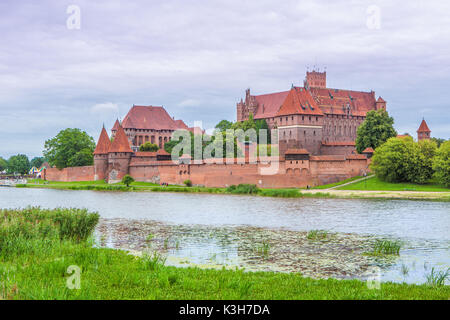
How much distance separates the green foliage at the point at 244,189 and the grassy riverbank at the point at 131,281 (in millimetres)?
28312

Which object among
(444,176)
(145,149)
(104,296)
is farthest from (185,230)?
(145,149)

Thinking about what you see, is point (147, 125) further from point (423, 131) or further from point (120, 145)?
point (423, 131)

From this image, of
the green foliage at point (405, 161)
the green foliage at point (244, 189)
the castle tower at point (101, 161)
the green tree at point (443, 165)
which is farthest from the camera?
the castle tower at point (101, 161)

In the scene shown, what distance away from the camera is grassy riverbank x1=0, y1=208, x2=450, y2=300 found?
737 centimetres

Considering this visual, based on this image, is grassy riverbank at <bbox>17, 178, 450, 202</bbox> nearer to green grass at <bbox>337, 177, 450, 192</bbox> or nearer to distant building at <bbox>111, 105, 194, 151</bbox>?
green grass at <bbox>337, 177, 450, 192</bbox>

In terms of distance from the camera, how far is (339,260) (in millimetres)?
11766

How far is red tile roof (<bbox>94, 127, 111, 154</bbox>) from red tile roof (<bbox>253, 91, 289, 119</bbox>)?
1916 cm

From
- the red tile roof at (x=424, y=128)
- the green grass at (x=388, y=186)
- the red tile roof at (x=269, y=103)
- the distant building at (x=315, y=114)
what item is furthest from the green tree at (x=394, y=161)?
the red tile roof at (x=424, y=128)

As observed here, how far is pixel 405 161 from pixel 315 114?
41.0 feet

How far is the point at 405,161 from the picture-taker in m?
38.2

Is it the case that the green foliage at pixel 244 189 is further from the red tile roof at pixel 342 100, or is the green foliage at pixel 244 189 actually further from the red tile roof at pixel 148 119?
the red tile roof at pixel 148 119

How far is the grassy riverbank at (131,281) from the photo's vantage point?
7.37m
